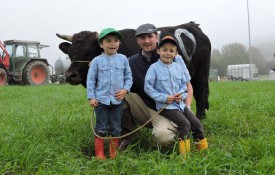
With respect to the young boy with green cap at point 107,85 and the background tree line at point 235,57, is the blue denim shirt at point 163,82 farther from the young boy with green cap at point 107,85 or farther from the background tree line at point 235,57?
the background tree line at point 235,57

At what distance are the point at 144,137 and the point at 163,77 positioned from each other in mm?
1004

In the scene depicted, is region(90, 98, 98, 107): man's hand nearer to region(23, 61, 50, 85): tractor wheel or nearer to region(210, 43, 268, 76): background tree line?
region(23, 61, 50, 85): tractor wheel

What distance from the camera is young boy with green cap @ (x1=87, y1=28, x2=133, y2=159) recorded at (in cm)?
356

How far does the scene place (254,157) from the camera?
10.4ft

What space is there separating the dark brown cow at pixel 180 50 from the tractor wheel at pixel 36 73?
1467 cm

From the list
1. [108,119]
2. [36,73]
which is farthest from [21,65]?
[108,119]

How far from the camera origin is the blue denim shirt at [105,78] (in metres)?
3.57

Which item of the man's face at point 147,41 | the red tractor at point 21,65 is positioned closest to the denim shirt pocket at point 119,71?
the man's face at point 147,41

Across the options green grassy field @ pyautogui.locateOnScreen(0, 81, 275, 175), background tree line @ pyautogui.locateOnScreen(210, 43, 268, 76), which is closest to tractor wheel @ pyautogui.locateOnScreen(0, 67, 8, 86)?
green grassy field @ pyautogui.locateOnScreen(0, 81, 275, 175)

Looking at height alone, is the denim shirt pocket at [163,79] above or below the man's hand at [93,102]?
above

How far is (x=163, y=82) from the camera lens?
3.57 metres

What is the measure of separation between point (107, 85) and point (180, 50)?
63.5 inches

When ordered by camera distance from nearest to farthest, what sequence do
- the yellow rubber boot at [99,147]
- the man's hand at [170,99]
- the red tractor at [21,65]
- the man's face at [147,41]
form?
the man's hand at [170,99]
the yellow rubber boot at [99,147]
the man's face at [147,41]
the red tractor at [21,65]

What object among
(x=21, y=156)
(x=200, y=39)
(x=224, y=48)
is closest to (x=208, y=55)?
(x=200, y=39)
